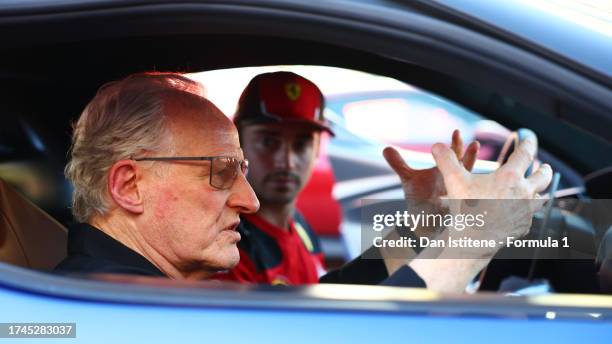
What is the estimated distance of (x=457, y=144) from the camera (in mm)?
2121

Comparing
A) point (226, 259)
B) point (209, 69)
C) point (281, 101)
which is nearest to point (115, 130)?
point (226, 259)

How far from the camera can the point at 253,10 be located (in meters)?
1.55

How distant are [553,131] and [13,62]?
1430 mm

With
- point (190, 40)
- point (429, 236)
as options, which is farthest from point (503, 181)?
point (190, 40)

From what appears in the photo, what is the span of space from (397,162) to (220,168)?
583 mm

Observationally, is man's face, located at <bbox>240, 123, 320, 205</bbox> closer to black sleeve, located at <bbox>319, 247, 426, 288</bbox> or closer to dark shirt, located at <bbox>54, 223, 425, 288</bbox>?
black sleeve, located at <bbox>319, 247, 426, 288</bbox>

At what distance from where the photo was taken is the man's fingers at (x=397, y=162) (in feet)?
7.65

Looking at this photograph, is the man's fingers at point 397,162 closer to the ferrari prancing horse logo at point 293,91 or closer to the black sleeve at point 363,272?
the black sleeve at point 363,272

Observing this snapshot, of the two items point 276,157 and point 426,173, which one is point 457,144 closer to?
point 426,173

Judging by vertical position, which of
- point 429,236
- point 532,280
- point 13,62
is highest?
point 13,62

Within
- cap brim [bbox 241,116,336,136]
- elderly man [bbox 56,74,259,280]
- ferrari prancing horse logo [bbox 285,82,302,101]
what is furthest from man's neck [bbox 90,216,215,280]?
cap brim [bbox 241,116,336,136]

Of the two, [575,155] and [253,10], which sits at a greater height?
[253,10]

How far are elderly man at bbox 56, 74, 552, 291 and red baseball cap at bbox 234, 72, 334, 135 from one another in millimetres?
605

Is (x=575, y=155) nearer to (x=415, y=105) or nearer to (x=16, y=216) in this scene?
(x=16, y=216)
